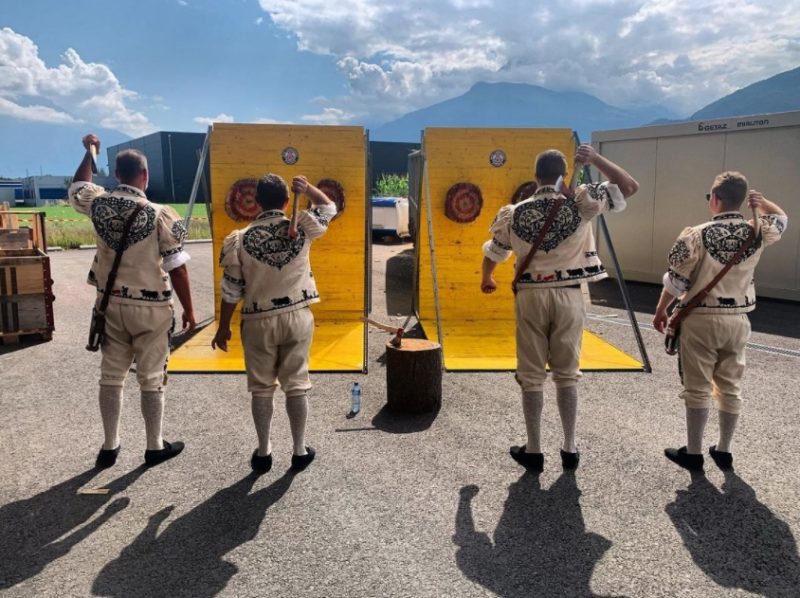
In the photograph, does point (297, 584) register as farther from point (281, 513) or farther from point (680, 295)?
point (680, 295)

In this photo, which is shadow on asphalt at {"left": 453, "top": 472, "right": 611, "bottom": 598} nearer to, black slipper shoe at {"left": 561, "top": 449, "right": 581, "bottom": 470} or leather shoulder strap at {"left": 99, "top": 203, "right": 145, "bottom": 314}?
black slipper shoe at {"left": 561, "top": 449, "right": 581, "bottom": 470}

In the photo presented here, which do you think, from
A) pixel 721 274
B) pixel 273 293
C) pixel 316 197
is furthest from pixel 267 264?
pixel 721 274

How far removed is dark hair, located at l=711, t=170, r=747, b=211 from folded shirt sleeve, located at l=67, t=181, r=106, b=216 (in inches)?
165

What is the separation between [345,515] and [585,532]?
1400mm

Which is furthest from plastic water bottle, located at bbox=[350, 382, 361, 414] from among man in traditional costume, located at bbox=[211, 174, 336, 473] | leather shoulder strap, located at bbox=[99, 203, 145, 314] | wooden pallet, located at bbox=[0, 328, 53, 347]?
wooden pallet, located at bbox=[0, 328, 53, 347]

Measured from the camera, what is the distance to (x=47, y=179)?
8231 centimetres

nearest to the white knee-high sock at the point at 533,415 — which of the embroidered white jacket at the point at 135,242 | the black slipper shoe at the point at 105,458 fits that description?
the embroidered white jacket at the point at 135,242

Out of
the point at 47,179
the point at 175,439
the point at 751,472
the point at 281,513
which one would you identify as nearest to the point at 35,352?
the point at 175,439

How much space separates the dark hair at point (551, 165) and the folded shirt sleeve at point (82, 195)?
3.04 m

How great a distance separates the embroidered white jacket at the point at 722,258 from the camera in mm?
3918

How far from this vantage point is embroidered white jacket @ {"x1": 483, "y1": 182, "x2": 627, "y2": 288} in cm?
396

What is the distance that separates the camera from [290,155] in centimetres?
854

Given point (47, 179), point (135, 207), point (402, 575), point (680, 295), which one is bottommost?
point (402, 575)

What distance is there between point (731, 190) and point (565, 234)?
111 centimetres
